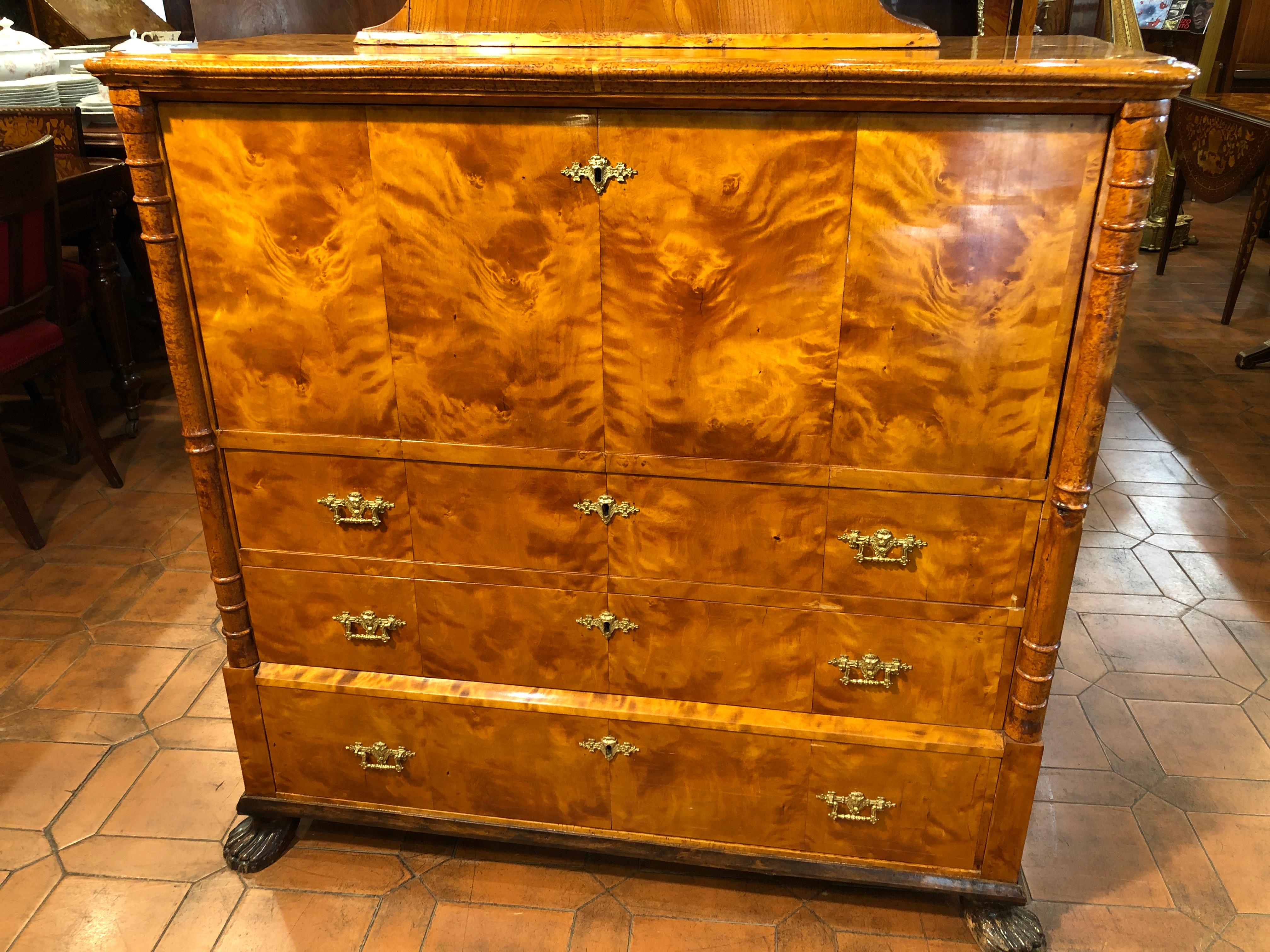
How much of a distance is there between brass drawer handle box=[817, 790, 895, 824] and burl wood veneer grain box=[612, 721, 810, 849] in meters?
0.05

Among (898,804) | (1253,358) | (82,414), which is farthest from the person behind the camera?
(1253,358)

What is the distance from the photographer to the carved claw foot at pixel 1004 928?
1.77m

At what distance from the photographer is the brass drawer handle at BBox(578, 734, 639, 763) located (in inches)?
71.2

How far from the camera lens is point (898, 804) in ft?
5.80

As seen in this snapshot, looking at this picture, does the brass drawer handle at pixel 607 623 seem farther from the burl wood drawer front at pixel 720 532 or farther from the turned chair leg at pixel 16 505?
the turned chair leg at pixel 16 505

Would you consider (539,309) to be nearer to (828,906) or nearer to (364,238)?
(364,238)

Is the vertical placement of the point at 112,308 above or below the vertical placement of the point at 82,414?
above

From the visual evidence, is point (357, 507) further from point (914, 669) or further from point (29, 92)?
point (29, 92)

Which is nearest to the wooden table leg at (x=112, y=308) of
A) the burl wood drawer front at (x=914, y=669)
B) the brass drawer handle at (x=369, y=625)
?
the brass drawer handle at (x=369, y=625)

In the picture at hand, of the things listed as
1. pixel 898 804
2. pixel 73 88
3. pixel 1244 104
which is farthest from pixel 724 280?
pixel 1244 104

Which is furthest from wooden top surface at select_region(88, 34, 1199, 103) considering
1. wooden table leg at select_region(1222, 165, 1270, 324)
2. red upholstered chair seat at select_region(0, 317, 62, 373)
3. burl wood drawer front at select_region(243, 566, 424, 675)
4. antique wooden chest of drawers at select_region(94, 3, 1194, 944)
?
wooden table leg at select_region(1222, 165, 1270, 324)

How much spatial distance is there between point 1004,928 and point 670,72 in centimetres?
153

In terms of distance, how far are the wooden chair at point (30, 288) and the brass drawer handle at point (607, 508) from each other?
6.86 ft

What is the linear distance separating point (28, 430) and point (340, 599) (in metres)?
2.71
